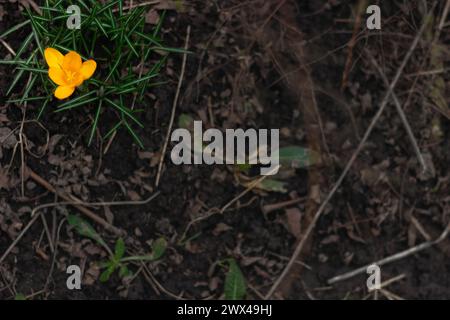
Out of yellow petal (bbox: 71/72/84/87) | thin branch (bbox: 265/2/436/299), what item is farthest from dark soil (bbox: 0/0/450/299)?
yellow petal (bbox: 71/72/84/87)

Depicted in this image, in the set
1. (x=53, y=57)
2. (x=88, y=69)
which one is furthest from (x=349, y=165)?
(x=53, y=57)

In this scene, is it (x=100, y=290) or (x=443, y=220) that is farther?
(x=443, y=220)

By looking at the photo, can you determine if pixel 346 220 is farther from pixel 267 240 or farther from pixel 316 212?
pixel 267 240

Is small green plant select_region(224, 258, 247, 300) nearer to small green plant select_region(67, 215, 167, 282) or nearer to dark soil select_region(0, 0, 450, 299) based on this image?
dark soil select_region(0, 0, 450, 299)

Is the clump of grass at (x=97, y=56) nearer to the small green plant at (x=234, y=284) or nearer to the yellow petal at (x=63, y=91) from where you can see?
the yellow petal at (x=63, y=91)

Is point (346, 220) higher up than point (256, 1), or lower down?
lower down

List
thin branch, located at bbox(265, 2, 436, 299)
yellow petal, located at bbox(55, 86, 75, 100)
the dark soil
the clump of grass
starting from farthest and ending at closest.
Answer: thin branch, located at bbox(265, 2, 436, 299) → the dark soil → the clump of grass → yellow petal, located at bbox(55, 86, 75, 100)
